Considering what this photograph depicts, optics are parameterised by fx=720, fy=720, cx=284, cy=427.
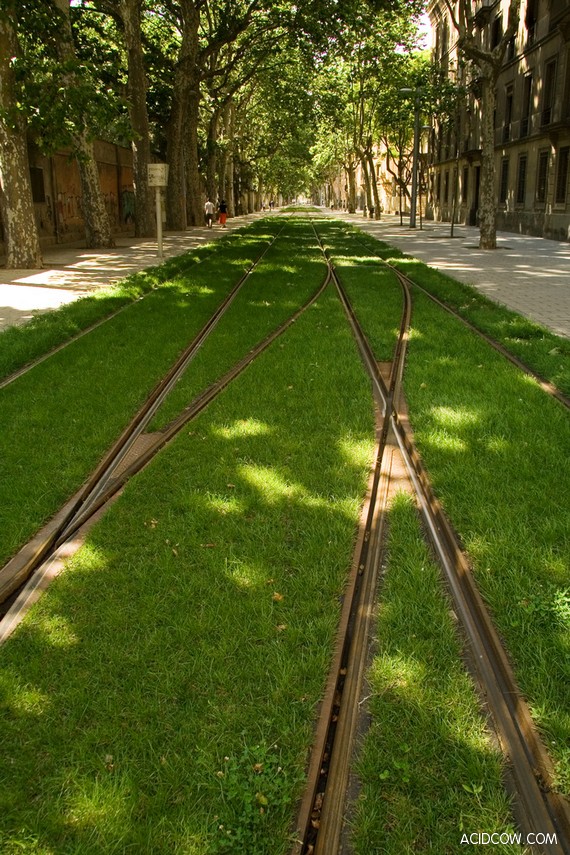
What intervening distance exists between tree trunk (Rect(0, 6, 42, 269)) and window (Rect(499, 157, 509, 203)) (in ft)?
89.3

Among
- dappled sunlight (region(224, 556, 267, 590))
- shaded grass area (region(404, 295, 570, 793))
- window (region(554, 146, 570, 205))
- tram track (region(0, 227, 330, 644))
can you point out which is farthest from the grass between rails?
window (region(554, 146, 570, 205))

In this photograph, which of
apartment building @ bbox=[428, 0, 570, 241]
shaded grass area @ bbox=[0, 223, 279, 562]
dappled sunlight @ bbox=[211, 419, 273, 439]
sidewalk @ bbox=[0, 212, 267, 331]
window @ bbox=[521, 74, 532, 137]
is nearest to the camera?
shaded grass area @ bbox=[0, 223, 279, 562]

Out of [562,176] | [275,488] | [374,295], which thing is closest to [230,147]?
[562,176]

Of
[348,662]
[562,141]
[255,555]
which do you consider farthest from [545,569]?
[562,141]

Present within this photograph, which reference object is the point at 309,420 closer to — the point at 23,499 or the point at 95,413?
the point at 95,413

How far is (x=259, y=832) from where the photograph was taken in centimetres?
209

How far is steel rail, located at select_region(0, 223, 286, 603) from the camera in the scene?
3.44 metres

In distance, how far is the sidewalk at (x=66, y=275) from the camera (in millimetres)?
11789


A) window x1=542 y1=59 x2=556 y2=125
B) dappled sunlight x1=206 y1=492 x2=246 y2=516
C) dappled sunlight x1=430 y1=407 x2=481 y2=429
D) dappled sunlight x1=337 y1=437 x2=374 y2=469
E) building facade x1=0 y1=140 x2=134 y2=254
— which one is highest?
window x1=542 y1=59 x2=556 y2=125

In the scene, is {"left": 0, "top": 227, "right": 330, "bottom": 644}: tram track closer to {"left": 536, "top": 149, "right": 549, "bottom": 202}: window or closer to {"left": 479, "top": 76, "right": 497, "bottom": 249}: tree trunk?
{"left": 479, "top": 76, "right": 497, "bottom": 249}: tree trunk

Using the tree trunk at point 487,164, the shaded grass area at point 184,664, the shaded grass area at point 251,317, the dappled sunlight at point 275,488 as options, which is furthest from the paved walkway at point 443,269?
the shaded grass area at point 184,664

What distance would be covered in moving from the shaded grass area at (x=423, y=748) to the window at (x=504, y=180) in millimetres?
37075

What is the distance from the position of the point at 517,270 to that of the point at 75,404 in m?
14.1

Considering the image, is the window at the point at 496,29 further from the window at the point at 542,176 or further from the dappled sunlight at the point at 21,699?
the dappled sunlight at the point at 21,699
